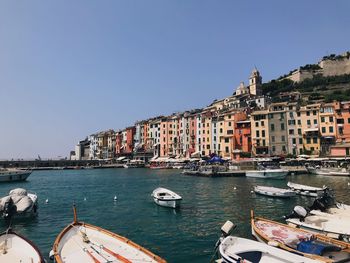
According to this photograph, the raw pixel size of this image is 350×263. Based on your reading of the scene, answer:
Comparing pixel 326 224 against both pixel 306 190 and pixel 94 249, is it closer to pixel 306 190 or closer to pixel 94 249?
pixel 94 249

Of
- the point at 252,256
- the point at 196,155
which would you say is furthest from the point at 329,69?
the point at 252,256

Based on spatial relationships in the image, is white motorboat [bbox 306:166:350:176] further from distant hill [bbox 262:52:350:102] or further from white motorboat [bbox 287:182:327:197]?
distant hill [bbox 262:52:350:102]

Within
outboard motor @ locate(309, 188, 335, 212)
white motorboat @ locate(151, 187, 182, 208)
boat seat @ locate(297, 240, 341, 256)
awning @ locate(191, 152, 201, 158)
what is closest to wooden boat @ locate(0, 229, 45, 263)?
boat seat @ locate(297, 240, 341, 256)

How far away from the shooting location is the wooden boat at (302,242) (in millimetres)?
13148

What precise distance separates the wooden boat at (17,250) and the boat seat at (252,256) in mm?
8626

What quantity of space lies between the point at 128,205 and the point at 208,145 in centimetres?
6662

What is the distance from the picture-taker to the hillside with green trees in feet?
349

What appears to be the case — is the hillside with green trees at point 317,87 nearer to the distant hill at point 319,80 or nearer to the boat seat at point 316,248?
the distant hill at point 319,80

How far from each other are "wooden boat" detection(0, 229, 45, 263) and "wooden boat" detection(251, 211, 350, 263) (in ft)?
34.8

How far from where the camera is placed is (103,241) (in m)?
15.1

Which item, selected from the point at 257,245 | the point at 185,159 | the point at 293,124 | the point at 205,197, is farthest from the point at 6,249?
the point at 185,159

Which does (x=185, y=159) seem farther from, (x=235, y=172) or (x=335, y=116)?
(x=335, y=116)

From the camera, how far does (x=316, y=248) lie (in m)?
13.5

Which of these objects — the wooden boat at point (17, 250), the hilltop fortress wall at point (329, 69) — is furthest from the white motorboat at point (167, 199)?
the hilltop fortress wall at point (329, 69)
